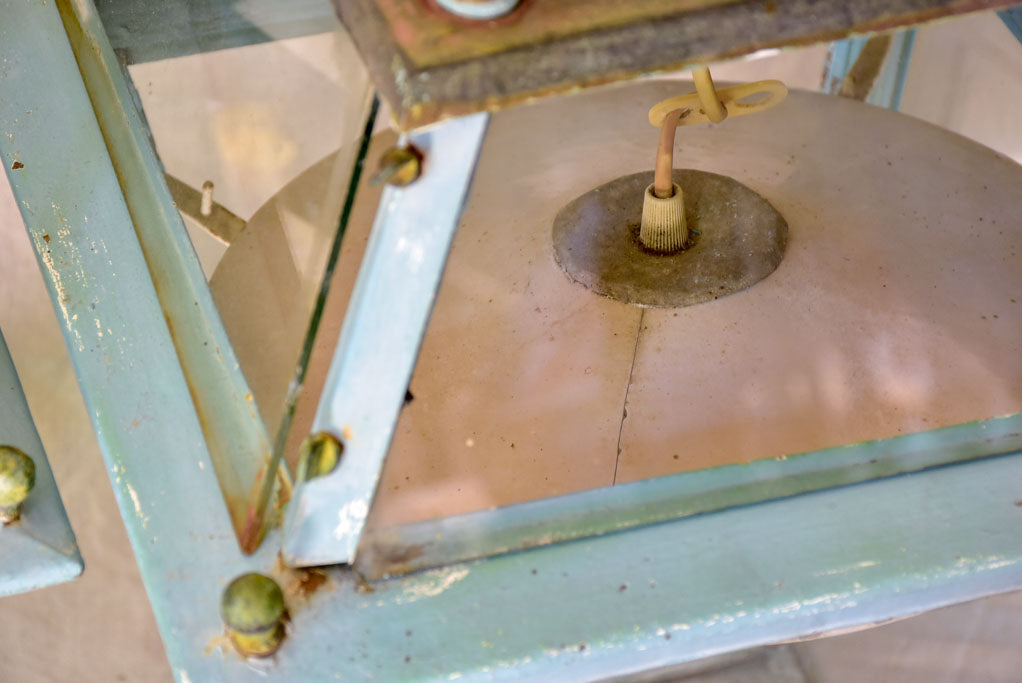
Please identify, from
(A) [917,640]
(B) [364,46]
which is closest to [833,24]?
(B) [364,46]

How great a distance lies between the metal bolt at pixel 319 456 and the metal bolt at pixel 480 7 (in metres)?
0.26

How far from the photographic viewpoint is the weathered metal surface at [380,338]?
20.4 inches

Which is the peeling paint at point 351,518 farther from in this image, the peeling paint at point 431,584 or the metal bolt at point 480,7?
the metal bolt at point 480,7

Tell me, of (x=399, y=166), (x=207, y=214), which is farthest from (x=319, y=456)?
(x=207, y=214)

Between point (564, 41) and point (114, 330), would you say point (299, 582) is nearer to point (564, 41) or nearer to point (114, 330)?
point (114, 330)

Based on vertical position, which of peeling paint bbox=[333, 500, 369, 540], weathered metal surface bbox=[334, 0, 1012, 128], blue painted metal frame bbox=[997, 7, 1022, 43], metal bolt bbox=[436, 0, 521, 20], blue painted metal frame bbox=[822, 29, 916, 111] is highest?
metal bolt bbox=[436, 0, 521, 20]

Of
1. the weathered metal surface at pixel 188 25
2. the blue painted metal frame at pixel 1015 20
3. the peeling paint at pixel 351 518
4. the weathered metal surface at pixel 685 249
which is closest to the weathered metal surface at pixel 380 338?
the peeling paint at pixel 351 518

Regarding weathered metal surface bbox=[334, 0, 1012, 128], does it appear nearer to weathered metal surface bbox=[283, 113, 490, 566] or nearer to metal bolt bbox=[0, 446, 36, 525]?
weathered metal surface bbox=[283, 113, 490, 566]

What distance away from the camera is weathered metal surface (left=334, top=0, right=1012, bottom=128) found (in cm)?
46

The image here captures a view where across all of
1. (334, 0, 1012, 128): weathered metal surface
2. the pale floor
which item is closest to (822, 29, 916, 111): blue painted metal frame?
the pale floor

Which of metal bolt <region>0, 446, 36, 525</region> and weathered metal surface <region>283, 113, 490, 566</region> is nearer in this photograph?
weathered metal surface <region>283, 113, 490, 566</region>

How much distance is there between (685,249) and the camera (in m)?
1.18

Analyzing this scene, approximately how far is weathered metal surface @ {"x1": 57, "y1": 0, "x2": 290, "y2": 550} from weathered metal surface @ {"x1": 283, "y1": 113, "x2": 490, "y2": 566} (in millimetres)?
52

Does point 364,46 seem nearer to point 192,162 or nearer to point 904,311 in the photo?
point 192,162
